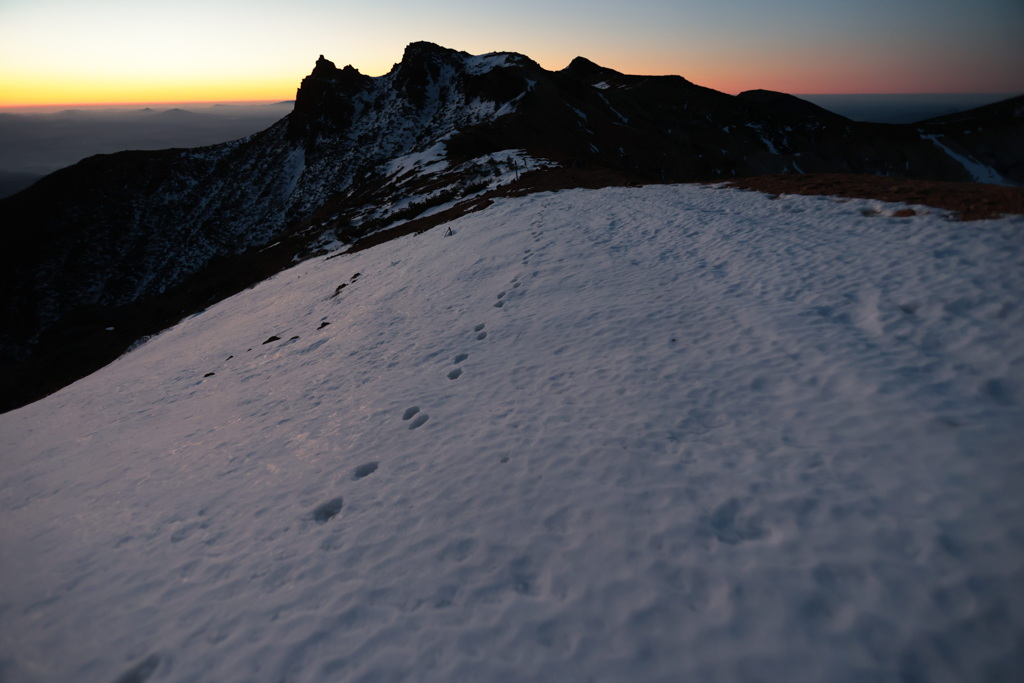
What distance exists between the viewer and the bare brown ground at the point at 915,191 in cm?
993

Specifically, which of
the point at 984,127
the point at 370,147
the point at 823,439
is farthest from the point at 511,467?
the point at 984,127

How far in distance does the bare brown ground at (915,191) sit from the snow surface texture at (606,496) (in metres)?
0.76

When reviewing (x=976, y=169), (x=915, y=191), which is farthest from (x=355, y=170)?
(x=976, y=169)

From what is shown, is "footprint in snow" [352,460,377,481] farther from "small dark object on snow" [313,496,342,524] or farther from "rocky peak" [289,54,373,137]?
"rocky peak" [289,54,373,137]

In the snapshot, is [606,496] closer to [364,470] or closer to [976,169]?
[364,470]

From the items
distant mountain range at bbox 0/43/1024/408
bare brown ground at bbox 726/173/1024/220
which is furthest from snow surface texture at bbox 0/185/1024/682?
distant mountain range at bbox 0/43/1024/408

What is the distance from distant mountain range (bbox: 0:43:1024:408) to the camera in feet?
116

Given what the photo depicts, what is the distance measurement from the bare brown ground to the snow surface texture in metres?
0.76

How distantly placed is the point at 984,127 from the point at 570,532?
191m

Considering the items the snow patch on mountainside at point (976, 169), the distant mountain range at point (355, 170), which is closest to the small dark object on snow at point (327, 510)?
the distant mountain range at point (355, 170)

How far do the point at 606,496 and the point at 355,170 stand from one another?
289 feet

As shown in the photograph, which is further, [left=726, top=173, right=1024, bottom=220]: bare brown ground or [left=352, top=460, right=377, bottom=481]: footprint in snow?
[left=726, top=173, right=1024, bottom=220]: bare brown ground

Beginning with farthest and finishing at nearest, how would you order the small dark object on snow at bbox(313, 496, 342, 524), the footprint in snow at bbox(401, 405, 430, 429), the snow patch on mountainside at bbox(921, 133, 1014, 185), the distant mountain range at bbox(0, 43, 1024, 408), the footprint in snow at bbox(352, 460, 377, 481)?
the snow patch on mountainside at bbox(921, 133, 1014, 185) < the distant mountain range at bbox(0, 43, 1024, 408) < the footprint in snow at bbox(401, 405, 430, 429) < the footprint in snow at bbox(352, 460, 377, 481) < the small dark object on snow at bbox(313, 496, 342, 524)

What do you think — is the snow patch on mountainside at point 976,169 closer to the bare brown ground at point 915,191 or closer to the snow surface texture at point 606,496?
the bare brown ground at point 915,191
